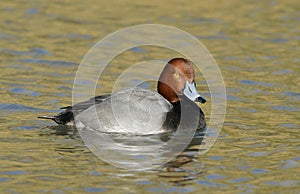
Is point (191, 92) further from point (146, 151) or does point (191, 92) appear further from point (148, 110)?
point (146, 151)

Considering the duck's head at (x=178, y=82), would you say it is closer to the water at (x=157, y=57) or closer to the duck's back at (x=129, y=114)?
the duck's back at (x=129, y=114)

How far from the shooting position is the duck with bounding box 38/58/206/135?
345 inches

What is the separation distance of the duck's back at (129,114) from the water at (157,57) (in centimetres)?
33

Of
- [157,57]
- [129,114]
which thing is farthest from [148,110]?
[157,57]

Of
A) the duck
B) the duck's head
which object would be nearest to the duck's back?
the duck

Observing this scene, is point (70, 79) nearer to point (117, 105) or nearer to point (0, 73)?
point (0, 73)

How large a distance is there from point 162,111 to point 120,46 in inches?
190

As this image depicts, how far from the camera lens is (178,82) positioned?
922 centimetres

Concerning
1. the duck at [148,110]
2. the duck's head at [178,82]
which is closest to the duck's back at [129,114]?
the duck at [148,110]

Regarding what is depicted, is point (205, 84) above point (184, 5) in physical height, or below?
below

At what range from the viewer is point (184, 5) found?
52.0ft

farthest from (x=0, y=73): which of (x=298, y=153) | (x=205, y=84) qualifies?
(x=298, y=153)

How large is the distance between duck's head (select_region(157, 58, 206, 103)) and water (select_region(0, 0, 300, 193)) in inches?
24.8

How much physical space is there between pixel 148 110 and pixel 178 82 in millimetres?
654
